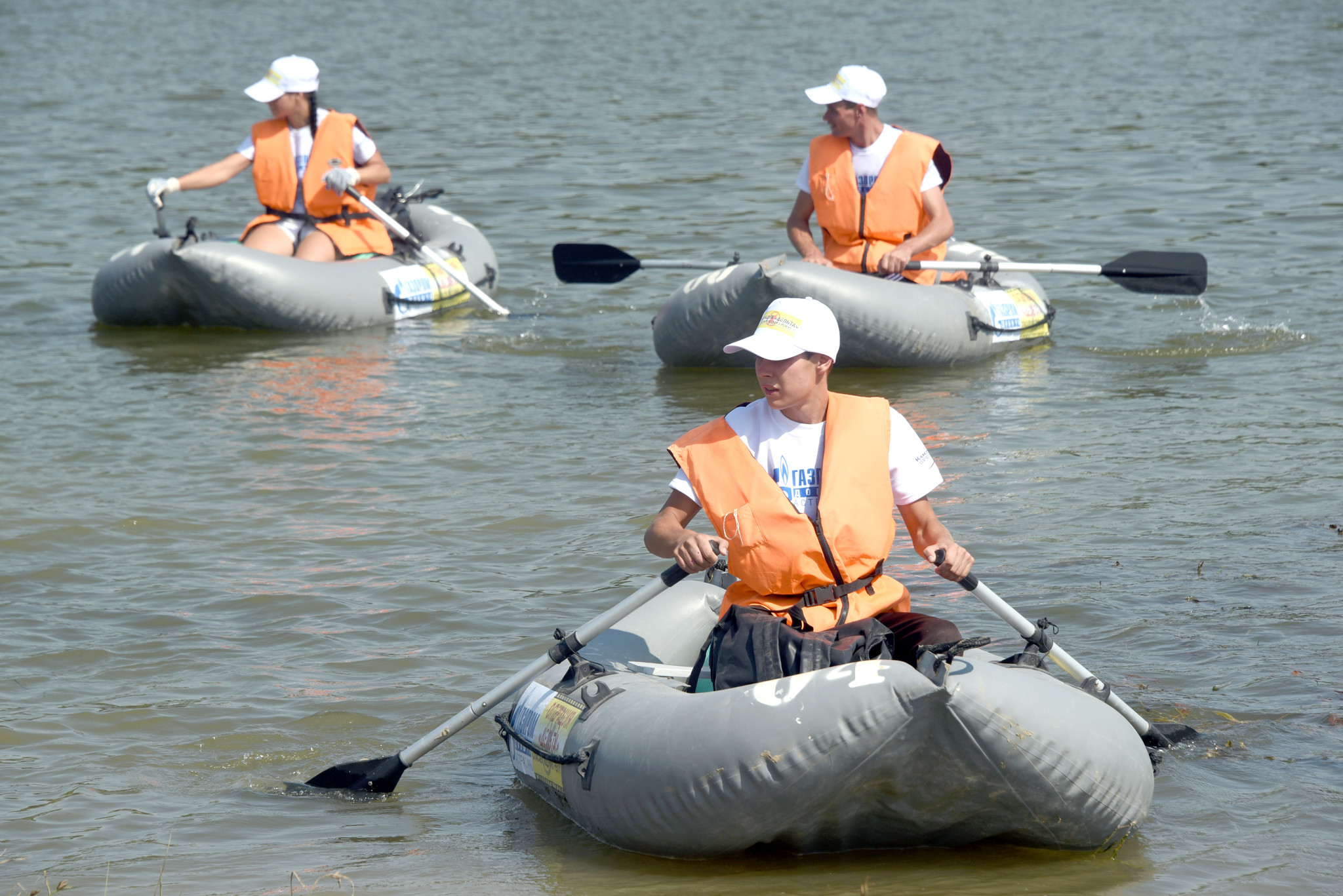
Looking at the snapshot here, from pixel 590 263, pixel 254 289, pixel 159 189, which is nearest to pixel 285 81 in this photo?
pixel 159 189

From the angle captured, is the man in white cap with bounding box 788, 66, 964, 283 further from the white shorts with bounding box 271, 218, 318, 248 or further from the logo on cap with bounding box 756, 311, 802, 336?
the logo on cap with bounding box 756, 311, 802, 336

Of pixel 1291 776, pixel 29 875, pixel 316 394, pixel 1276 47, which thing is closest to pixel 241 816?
pixel 29 875

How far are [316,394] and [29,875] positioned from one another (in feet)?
15.6

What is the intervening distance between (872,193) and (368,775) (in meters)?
4.72

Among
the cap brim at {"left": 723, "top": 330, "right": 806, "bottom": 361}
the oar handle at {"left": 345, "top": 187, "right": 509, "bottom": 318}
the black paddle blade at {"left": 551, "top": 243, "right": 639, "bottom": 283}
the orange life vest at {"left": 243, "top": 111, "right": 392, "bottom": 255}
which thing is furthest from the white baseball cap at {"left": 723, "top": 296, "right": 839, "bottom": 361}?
the oar handle at {"left": 345, "top": 187, "right": 509, "bottom": 318}

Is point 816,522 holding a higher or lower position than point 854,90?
lower

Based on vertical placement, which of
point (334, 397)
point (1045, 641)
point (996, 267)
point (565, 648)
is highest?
point (1045, 641)

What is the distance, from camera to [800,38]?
21734mm

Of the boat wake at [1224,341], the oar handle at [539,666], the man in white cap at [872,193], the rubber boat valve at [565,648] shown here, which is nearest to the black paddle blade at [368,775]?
the oar handle at [539,666]

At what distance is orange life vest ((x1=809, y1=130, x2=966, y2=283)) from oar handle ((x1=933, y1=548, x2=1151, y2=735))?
13.9ft

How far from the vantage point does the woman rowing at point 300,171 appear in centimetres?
920

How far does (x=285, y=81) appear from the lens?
915 centimetres

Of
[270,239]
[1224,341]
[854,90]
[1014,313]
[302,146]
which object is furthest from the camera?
[270,239]

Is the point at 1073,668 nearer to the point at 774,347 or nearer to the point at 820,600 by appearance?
the point at 820,600
